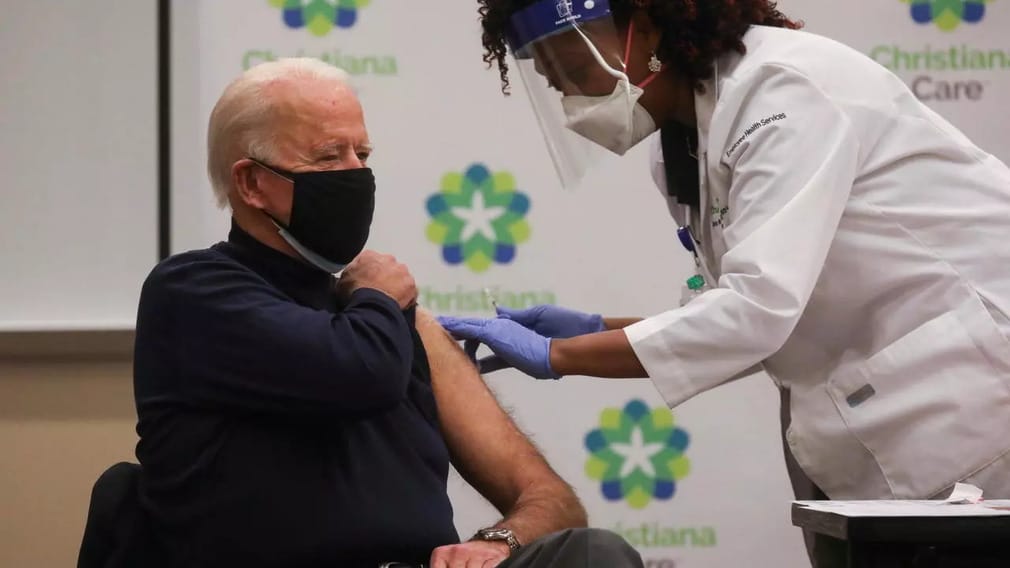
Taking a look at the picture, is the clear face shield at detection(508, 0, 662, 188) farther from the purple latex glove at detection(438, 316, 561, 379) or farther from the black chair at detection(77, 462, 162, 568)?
the black chair at detection(77, 462, 162, 568)

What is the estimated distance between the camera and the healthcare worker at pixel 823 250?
5.29 ft

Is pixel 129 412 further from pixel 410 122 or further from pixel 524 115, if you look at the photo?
pixel 524 115

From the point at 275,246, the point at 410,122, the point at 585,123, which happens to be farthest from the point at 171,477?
the point at 410,122

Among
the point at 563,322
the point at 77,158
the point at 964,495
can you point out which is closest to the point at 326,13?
the point at 77,158

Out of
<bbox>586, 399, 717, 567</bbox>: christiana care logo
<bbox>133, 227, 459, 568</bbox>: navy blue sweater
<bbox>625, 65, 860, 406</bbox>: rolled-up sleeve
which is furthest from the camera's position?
<bbox>586, 399, 717, 567</bbox>: christiana care logo

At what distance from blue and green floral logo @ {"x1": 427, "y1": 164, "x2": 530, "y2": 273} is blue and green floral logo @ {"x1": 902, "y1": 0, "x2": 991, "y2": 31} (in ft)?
3.51

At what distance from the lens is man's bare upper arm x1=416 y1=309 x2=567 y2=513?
1.74m

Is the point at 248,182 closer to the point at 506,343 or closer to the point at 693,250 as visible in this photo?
the point at 506,343

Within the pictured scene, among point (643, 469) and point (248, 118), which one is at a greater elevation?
point (248, 118)

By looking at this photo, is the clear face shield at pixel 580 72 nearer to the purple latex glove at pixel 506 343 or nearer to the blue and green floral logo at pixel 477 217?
the purple latex glove at pixel 506 343

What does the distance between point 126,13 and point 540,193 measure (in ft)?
3.73

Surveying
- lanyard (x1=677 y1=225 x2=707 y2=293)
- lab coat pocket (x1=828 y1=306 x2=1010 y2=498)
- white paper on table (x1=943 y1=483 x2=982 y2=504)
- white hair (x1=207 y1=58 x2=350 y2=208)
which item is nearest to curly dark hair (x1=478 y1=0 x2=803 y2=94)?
lanyard (x1=677 y1=225 x2=707 y2=293)

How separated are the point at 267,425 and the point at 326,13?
1.56m

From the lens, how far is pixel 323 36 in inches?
110
